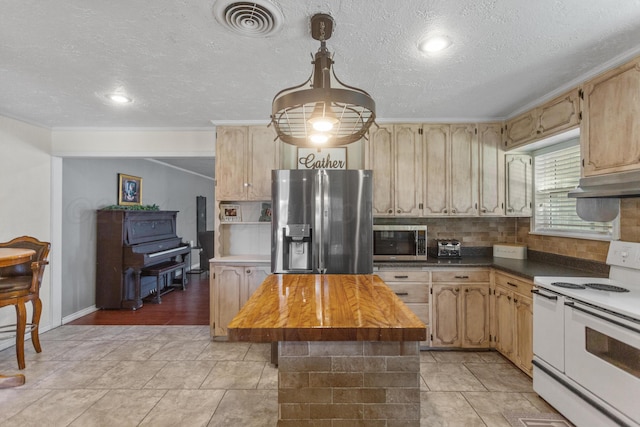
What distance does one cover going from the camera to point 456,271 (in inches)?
121

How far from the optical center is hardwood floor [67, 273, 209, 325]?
13.3 feet

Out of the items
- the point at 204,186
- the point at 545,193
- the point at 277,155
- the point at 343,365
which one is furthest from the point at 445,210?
the point at 204,186

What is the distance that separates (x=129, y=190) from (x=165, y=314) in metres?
2.20

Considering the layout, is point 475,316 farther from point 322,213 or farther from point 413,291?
point 322,213

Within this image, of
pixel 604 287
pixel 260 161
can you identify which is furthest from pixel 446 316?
pixel 260 161

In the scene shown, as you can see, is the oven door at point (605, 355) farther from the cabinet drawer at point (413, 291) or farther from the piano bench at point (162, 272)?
the piano bench at point (162, 272)

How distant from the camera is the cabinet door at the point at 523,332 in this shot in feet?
8.13

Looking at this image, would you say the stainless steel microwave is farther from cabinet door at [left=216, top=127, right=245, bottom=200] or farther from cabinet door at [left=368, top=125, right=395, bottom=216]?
cabinet door at [left=216, top=127, right=245, bottom=200]

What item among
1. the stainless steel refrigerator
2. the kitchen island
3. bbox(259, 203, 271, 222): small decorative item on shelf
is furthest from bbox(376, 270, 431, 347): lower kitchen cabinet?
the kitchen island

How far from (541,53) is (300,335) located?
2.27 metres

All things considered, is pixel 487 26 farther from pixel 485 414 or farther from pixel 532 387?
pixel 532 387

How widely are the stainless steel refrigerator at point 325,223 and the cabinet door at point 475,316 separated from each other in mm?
1000

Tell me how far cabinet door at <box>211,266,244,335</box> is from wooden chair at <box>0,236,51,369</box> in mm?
1550

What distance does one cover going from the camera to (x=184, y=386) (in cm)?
253
